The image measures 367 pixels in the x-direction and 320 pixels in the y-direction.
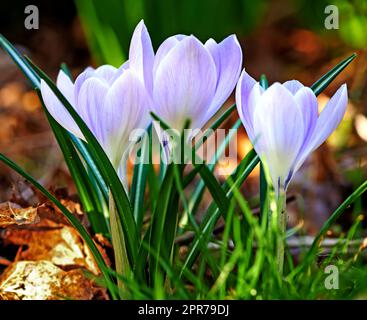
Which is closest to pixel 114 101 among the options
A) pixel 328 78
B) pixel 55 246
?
pixel 328 78

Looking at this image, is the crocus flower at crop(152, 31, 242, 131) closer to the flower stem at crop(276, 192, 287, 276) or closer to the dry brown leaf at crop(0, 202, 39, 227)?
the flower stem at crop(276, 192, 287, 276)

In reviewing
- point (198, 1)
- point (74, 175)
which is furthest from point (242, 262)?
point (198, 1)

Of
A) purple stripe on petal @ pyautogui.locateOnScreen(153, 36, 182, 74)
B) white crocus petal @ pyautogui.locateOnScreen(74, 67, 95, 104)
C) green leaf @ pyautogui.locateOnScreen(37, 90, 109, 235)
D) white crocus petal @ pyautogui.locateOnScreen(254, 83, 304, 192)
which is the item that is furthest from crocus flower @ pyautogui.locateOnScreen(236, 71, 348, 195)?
green leaf @ pyautogui.locateOnScreen(37, 90, 109, 235)

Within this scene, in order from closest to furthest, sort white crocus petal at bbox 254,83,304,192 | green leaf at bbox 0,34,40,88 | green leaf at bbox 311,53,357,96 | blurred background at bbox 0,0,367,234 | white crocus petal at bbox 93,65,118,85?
white crocus petal at bbox 254,83,304,192
white crocus petal at bbox 93,65,118,85
green leaf at bbox 311,53,357,96
green leaf at bbox 0,34,40,88
blurred background at bbox 0,0,367,234

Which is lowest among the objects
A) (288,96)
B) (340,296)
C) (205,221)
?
(340,296)

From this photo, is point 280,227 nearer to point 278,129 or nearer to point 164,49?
point 278,129

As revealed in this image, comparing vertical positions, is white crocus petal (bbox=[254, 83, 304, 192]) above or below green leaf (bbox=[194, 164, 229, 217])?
above
